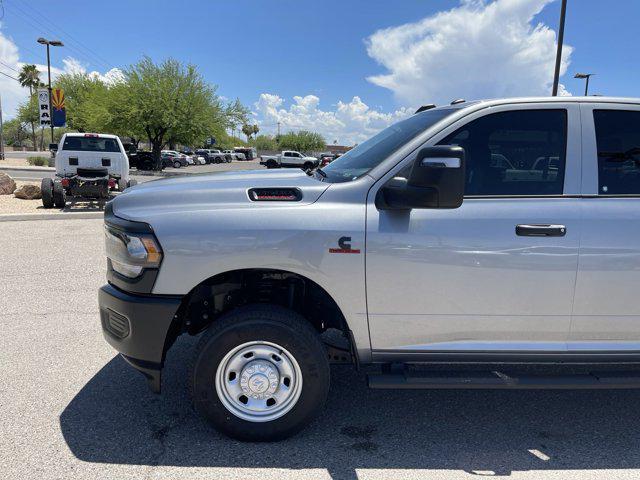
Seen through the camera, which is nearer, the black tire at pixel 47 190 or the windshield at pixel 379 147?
the windshield at pixel 379 147

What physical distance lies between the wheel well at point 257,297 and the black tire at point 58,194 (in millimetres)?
10193

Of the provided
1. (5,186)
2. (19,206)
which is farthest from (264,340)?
(5,186)

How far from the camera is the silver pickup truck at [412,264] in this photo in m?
2.60

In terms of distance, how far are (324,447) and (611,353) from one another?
70.1 inches

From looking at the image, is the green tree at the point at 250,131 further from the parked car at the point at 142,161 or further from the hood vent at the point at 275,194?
the hood vent at the point at 275,194

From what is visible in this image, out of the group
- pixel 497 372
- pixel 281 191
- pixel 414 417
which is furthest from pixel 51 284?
pixel 497 372

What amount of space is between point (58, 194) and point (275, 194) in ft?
35.4

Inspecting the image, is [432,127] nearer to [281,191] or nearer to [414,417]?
[281,191]

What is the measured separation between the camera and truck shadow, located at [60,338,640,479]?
267 cm

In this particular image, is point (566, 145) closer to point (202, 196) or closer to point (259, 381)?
point (202, 196)

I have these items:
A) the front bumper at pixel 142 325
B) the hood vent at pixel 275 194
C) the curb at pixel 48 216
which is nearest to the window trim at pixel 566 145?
the hood vent at pixel 275 194

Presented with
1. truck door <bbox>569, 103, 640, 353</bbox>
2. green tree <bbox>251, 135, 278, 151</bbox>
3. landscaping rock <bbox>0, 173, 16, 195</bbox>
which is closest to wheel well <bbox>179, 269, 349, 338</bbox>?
truck door <bbox>569, 103, 640, 353</bbox>

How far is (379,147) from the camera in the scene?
324 cm

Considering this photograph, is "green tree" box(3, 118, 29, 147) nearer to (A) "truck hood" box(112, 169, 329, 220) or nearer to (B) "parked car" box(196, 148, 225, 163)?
(B) "parked car" box(196, 148, 225, 163)
